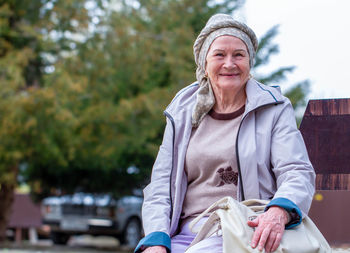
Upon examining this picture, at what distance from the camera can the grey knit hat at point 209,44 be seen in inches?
108

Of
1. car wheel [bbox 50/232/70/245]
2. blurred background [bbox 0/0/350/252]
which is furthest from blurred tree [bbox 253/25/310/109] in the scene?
car wheel [bbox 50/232/70/245]

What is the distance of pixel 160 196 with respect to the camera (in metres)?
2.79

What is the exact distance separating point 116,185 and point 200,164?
13.0m

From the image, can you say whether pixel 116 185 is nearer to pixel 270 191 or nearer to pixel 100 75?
pixel 100 75

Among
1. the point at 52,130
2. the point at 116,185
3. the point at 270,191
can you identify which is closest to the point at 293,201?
the point at 270,191

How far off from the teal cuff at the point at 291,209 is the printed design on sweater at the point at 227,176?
0.94 feet

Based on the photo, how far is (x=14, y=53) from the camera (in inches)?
489

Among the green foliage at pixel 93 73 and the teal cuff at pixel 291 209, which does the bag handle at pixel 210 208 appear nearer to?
the teal cuff at pixel 291 209

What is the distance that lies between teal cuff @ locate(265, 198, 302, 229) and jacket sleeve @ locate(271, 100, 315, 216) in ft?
0.09

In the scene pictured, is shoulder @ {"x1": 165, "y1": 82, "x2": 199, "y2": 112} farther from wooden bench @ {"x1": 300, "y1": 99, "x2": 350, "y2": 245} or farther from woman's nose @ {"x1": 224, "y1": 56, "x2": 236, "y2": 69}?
wooden bench @ {"x1": 300, "y1": 99, "x2": 350, "y2": 245}

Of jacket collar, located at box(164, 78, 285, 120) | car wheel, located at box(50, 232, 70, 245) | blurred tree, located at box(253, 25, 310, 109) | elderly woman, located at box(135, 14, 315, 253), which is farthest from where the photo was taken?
car wheel, located at box(50, 232, 70, 245)

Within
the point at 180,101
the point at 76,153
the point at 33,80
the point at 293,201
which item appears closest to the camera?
the point at 293,201

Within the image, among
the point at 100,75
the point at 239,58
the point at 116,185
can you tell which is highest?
the point at 100,75

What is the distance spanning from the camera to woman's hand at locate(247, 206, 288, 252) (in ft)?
7.40
